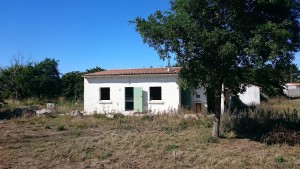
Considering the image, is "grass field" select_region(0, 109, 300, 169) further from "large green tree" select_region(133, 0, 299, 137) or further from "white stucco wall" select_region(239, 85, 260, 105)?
"white stucco wall" select_region(239, 85, 260, 105)

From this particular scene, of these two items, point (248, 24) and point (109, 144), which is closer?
point (248, 24)

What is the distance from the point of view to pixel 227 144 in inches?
389

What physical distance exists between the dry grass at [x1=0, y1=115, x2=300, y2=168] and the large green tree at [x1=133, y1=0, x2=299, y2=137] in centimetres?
198

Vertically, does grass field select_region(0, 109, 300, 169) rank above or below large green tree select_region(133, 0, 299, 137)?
below

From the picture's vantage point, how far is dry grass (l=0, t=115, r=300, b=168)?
7.69 metres

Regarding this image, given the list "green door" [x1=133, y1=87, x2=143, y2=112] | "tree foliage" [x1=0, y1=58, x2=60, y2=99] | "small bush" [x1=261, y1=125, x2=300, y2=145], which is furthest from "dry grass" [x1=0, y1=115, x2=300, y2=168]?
"tree foliage" [x1=0, y1=58, x2=60, y2=99]

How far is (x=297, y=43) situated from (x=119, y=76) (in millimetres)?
15704

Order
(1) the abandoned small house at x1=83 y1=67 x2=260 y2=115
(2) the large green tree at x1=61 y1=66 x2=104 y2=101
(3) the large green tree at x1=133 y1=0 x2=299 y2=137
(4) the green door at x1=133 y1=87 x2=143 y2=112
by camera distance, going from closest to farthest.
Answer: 1. (3) the large green tree at x1=133 y1=0 x2=299 y2=137
2. (1) the abandoned small house at x1=83 y1=67 x2=260 y2=115
3. (4) the green door at x1=133 y1=87 x2=143 y2=112
4. (2) the large green tree at x1=61 y1=66 x2=104 y2=101

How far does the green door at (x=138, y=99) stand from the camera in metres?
22.8

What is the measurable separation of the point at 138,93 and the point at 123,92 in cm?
130

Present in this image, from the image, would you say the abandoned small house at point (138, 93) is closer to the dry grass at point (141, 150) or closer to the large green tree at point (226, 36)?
the dry grass at point (141, 150)

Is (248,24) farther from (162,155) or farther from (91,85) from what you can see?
(91,85)

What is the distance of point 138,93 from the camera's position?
902 inches

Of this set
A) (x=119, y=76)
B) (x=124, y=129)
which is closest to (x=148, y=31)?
(x=124, y=129)
